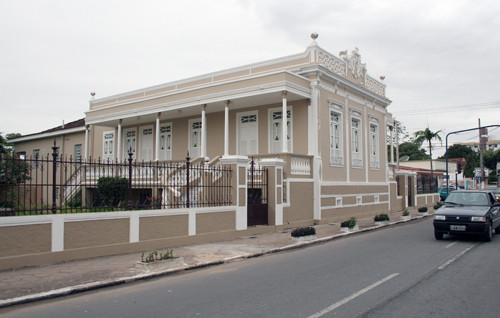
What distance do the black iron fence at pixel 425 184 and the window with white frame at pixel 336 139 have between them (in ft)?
45.3

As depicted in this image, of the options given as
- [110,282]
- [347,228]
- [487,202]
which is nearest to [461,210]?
[487,202]

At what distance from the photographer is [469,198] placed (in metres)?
13.8

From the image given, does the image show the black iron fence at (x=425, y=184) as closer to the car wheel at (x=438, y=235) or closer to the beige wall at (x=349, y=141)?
the beige wall at (x=349, y=141)

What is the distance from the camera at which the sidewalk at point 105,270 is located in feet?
22.9

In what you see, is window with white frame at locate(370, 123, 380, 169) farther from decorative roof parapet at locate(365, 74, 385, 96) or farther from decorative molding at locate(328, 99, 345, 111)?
decorative molding at locate(328, 99, 345, 111)

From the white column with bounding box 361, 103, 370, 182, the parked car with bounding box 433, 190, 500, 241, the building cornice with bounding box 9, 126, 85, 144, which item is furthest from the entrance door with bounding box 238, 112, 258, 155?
the building cornice with bounding box 9, 126, 85, 144

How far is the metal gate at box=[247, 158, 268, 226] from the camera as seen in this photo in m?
14.5

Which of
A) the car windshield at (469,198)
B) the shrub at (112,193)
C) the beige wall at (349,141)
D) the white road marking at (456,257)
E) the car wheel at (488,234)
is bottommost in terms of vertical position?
the white road marking at (456,257)

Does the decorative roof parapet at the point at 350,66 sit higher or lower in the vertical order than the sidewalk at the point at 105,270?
higher

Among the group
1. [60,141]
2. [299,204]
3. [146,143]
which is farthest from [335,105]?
[60,141]

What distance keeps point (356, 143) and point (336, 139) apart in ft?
8.51

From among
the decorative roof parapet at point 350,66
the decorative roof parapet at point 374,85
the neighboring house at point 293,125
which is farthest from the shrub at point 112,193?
the decorative roof parapet at point 374,85

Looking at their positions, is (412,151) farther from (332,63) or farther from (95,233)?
(95,233)

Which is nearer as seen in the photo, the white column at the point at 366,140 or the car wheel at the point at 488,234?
the car wheel at the point at 488,234
